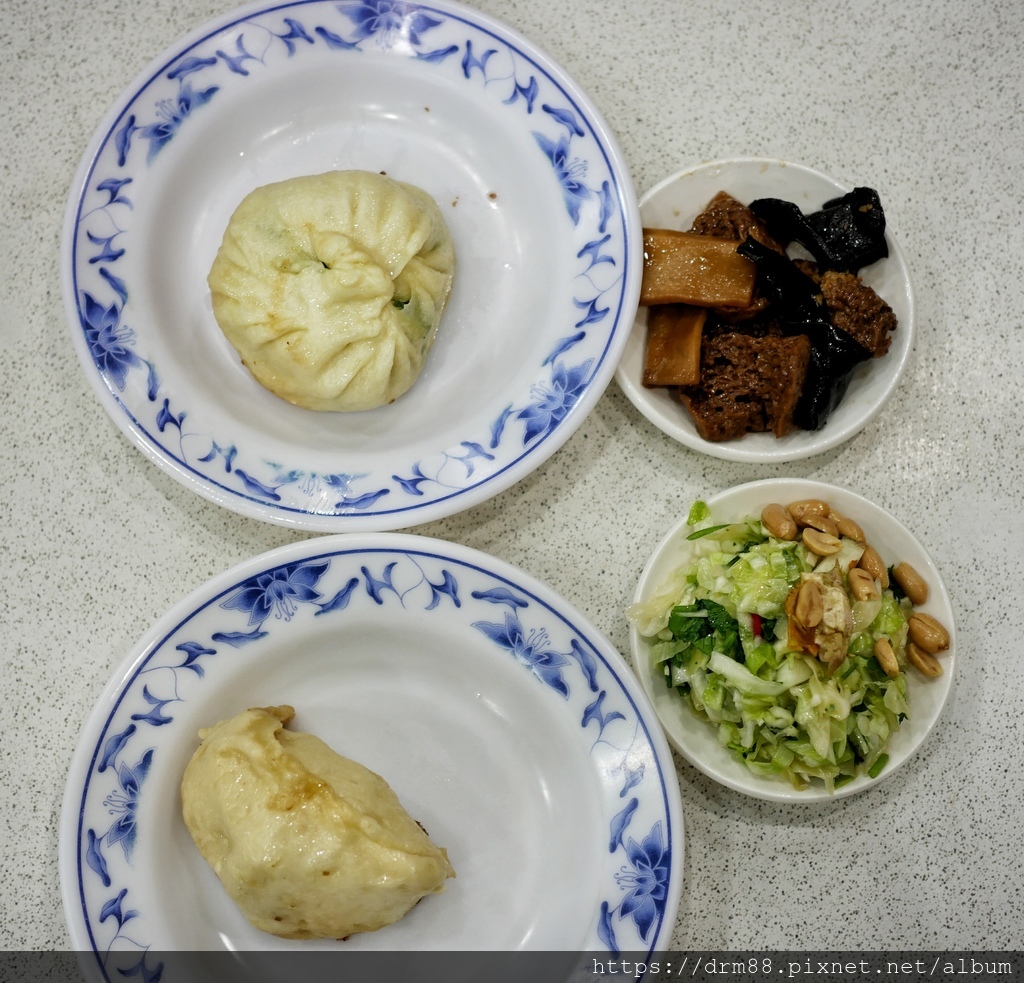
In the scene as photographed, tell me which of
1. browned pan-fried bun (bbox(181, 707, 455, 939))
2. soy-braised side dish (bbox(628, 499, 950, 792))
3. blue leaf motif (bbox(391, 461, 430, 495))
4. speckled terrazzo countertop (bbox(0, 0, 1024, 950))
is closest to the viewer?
browned pan-fried bun (bbox(181, 707, 455, 939))

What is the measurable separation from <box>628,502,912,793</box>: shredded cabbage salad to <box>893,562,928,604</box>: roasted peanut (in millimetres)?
57

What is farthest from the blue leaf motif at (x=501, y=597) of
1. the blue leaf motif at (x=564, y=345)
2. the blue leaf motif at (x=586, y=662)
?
the blue leaf motif at (x=564, y=345)

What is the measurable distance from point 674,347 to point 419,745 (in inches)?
41.6

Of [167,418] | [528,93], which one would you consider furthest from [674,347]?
[167,418]

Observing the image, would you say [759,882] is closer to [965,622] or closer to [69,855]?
[965,622]

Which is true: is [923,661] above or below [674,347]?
below

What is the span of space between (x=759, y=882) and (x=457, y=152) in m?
1.85

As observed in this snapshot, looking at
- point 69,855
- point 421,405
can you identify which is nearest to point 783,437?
point 421,405

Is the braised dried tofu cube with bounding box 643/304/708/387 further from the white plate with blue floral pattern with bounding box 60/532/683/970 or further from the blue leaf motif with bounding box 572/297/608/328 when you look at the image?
the white plate with blue floral pattern with bounding box 60/532/683/970

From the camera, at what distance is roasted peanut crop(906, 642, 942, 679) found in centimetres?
192

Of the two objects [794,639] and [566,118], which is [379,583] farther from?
[566,118]

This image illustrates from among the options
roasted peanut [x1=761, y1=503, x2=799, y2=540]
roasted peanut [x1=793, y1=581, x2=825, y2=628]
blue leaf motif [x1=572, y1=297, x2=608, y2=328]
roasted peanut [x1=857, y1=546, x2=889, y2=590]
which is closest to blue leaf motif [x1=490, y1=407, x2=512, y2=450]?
blue leaf motif [x1=572, y1=297, x2=608, y2=328]

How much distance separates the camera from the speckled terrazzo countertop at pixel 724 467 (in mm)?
2053

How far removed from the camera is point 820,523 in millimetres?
1907
